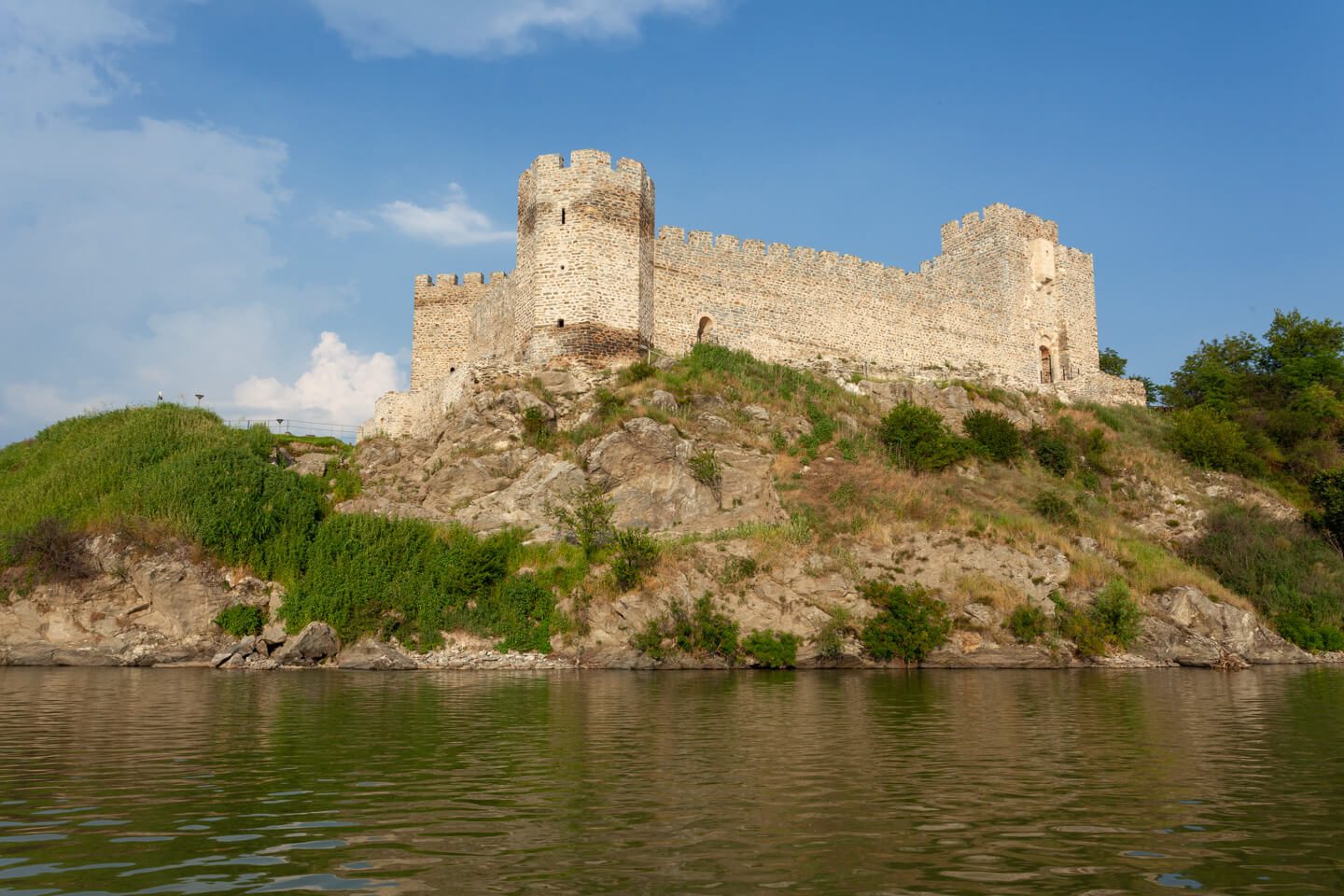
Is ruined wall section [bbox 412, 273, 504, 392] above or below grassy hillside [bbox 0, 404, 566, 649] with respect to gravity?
above

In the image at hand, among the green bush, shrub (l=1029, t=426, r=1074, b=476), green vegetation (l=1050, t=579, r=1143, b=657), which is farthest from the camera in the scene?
shrub (l=1029, t=426, r=1074, b=476)

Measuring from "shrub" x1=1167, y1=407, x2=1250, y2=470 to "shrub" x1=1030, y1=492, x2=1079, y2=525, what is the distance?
11.0 metres

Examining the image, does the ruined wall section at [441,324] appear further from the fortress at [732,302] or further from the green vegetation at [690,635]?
the green vegetation at [690,635]

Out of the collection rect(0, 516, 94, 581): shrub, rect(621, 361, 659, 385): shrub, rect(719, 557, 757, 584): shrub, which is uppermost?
rect(621, 361, 659, 385): shrub

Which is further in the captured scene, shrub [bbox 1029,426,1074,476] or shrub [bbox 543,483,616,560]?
shrub [bbox 1029,426,1074,476]

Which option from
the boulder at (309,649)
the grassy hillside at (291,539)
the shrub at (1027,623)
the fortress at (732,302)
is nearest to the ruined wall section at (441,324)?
the fortress at (732,302)

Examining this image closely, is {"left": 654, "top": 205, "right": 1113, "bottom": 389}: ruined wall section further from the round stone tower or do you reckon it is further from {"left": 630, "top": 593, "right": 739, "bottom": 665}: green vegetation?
→ {"left": 630, "top": 593, "right": 739, "bottom": 665}: green vegetation

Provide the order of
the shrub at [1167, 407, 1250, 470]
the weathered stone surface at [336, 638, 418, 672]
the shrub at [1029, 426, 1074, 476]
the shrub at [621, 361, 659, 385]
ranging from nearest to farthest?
the weathered stone surface at [336, 638, 418, 672] < the shrub at [621, 361, 659, 385] < the shrub at [1029, 426, 1074, 476] < the shrub at [1167, 407, 1250, 470]

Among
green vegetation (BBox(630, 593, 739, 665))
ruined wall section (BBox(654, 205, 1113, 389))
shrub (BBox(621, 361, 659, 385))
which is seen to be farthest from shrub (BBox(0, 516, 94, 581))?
ruined wall section (BBox(654, 205, 1113, 389))

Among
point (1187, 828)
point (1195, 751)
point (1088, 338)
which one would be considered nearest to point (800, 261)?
point (1088, 338)

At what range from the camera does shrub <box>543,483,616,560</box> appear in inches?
961

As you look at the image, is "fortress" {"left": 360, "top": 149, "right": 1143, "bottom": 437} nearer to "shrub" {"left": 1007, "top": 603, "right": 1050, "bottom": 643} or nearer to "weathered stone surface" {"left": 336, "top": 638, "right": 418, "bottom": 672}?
"weathered stone surface" {"left": 336, "top": 638, "right": 418, "bottom": 672}

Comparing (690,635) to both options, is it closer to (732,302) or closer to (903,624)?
(903,624)

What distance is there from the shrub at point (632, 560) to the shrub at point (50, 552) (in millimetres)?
13225
